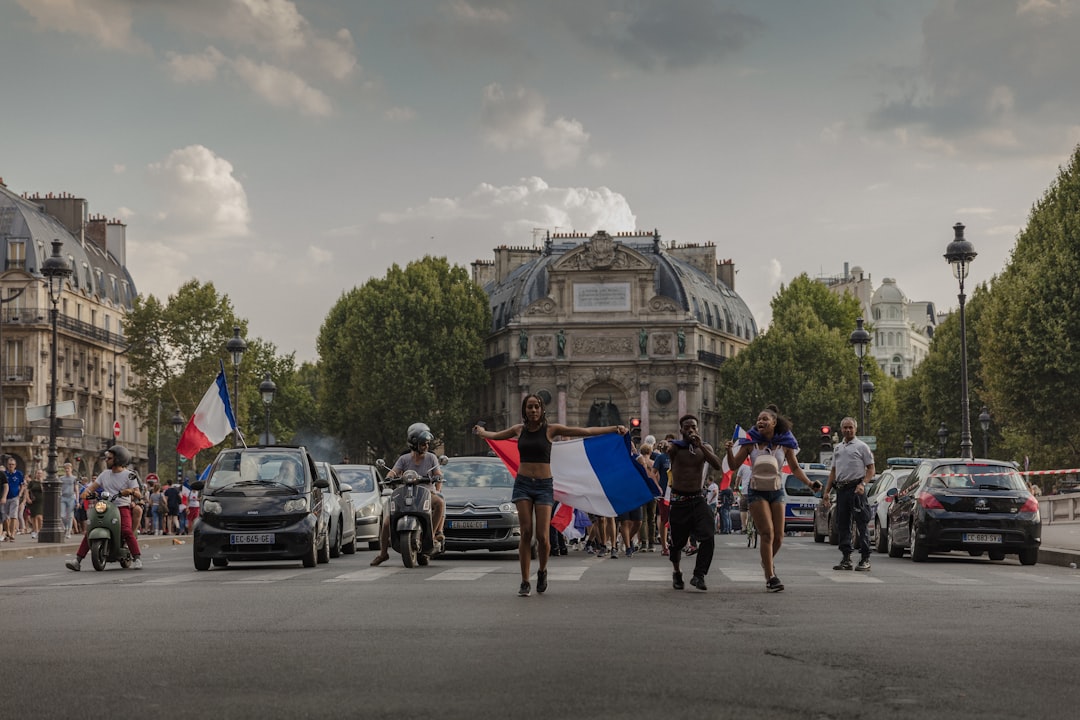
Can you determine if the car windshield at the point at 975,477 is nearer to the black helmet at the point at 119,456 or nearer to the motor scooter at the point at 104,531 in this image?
the black helmet at the point at 119,456

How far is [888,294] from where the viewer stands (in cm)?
17288

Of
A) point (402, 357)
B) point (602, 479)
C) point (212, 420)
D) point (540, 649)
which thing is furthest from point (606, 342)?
point (540, 649)

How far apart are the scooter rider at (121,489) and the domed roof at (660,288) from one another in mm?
83053

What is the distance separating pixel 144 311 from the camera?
88.6 meters

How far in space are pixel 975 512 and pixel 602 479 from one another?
7.17 m

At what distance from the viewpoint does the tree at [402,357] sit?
98875 mm

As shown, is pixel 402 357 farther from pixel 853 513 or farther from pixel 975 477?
pixel 853 513

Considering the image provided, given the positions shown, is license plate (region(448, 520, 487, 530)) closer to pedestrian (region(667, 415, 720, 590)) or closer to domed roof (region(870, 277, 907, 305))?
pedestrian (region(667, 415, 720, 590))

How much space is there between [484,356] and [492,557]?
80.7 m

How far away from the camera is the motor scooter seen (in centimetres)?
2289

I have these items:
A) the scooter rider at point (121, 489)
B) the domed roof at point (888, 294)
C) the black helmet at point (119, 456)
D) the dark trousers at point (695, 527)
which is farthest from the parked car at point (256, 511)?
the domed roof at point (888, 294)

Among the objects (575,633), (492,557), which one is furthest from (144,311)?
(575,633)

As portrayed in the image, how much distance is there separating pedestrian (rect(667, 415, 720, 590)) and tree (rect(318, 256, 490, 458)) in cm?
8120

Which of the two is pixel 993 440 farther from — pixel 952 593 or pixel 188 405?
pixel 952 593
